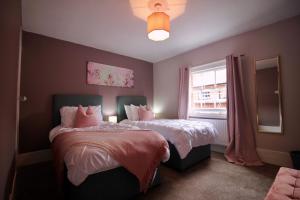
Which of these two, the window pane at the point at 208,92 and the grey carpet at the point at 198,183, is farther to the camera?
the window pane at the point at 208,92

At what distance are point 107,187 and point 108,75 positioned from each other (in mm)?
3074

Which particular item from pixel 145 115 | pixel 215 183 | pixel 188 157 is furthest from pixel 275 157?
pixel 145 115

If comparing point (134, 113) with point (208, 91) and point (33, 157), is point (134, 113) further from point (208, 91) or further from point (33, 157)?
point (33, 157)

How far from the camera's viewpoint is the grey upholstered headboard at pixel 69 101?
3.15m

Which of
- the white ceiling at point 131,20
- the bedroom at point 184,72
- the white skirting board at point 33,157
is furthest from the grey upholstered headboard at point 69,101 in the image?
the white ceiling at point 131,20

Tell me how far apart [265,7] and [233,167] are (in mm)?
2682

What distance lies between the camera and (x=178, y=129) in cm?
254

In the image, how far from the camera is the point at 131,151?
5.54 ft

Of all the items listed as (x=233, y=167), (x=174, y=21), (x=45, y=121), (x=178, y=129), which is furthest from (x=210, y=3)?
(x=45, y=121)

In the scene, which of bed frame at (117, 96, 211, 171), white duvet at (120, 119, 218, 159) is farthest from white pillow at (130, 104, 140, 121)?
bed frame at (117, 96, 211, 171)

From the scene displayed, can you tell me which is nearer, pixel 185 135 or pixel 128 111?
pixel 185 135

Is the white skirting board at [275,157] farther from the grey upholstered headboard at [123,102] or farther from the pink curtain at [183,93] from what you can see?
the grey upholstered headboard at [123,102]

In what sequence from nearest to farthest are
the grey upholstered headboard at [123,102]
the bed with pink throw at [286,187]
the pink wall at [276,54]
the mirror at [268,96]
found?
the bed with pink throw at [286,187] < the pink wall at [276,54] < the mirror at [268,96] < the grey upholstered headboard at [123,102]

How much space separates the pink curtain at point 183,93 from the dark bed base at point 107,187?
2.66m
